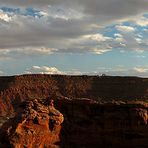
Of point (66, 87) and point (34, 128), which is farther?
point (66, 87)

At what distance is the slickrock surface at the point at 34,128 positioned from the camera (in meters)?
29.4

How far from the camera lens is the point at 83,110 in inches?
1300

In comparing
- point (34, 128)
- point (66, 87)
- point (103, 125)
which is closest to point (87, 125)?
point (103, 125)

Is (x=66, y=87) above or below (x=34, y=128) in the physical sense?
above

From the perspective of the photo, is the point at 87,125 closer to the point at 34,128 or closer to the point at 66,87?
the point at 34,128

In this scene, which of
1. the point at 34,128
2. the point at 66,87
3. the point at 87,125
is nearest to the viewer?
the point at 34,128

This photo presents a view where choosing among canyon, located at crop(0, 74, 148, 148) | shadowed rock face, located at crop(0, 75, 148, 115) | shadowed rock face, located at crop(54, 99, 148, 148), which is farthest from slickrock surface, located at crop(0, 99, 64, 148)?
shadowed rock face, located at crop(0, 75, 148, 115)

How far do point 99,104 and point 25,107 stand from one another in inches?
227

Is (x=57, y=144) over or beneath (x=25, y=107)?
beneath

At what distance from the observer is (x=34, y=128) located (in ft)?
100

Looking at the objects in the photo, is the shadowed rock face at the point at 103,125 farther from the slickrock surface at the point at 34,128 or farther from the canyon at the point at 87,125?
the slickrock surface at the point at 34,128

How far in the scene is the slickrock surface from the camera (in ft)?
96.5

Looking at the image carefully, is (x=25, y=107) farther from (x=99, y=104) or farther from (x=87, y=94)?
(x=87, y=94)

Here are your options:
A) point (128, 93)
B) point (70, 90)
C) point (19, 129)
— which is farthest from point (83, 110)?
point (70, 90)
